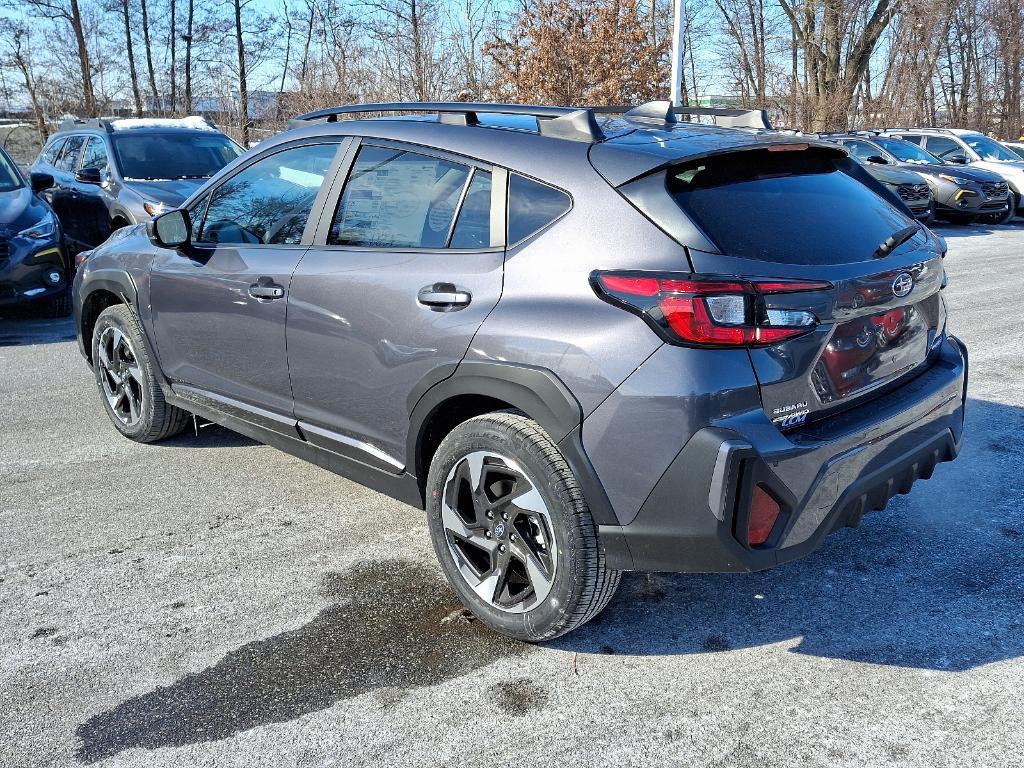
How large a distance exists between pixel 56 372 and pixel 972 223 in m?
17.7

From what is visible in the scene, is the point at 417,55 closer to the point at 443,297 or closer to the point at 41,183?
the point at 41,183

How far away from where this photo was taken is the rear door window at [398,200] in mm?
3334

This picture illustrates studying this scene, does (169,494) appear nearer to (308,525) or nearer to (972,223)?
(308,525)

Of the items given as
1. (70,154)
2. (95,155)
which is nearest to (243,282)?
(95,155)

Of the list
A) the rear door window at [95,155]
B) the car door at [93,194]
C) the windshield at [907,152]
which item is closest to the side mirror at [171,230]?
the car door at [93,194]

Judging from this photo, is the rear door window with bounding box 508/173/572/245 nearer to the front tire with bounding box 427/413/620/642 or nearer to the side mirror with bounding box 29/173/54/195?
the front tire with bounding box 427/413/620/642

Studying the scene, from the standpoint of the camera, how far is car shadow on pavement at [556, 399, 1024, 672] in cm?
309

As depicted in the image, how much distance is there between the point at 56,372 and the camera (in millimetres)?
6781

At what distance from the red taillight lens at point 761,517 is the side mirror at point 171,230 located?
2.97 metres

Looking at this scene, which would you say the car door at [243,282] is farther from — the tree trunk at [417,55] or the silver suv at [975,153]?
the silver suv at [975,153]

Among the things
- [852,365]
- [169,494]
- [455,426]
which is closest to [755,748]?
[852,365]

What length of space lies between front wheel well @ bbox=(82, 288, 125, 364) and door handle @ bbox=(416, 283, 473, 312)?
272cm

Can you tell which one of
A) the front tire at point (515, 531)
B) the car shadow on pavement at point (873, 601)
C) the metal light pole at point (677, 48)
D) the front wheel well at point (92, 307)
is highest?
the metal light pole at point (677, 48)

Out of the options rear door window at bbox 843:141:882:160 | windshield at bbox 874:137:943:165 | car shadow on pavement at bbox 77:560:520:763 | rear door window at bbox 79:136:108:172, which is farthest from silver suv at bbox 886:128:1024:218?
car shadow on pavement at bbox 77:560:520:763
